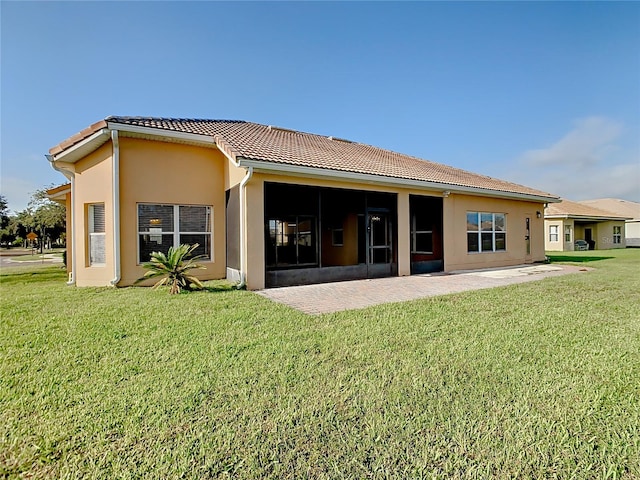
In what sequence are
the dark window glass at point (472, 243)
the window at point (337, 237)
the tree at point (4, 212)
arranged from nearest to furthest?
the dark window glass at point (472, 243) < the window at point (337, 237) < the tree at point (4, 212)

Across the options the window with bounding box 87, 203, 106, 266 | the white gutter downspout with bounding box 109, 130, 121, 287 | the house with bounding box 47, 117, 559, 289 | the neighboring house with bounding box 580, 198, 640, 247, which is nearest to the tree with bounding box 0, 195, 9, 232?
the house with bounding box 47, 117, 559, 289

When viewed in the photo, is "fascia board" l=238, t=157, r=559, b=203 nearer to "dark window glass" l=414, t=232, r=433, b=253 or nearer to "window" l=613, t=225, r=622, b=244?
"dark window glass" l=414, t=232, r=433, b=253

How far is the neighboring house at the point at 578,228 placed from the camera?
1085 inches

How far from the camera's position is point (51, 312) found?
6.26 m

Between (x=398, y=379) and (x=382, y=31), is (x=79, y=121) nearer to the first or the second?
(x=382, y=31)

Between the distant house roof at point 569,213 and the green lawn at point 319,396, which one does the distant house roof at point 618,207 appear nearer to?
the distant house roof at point 569,213

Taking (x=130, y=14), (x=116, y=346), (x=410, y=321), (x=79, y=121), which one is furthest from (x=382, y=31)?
(x=116, y=346)

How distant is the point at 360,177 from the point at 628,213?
198ft

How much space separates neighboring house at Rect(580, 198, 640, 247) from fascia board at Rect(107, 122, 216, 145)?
46.7 meters

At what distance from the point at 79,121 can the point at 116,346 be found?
11.8 meters

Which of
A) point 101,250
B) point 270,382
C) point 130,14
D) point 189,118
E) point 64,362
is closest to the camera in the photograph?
point 270,382

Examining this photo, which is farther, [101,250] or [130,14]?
[101,250]

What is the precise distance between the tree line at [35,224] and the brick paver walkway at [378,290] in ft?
122

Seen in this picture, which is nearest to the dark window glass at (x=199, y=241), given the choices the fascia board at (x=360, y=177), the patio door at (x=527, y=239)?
the fascia board at (x=360, y=177)
